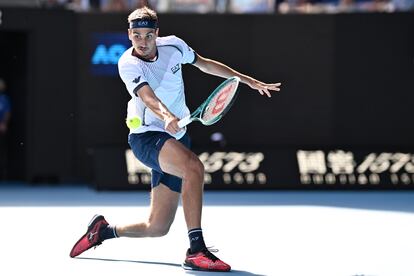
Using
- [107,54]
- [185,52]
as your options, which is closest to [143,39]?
[185,52]

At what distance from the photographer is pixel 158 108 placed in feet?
19.1

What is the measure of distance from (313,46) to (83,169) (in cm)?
386

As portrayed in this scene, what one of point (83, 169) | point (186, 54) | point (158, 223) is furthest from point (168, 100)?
point (83, 169)

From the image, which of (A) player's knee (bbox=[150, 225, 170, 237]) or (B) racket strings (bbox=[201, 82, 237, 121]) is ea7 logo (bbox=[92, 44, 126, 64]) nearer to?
(A) player's knee (bbox=[150, 225, 170, 237])

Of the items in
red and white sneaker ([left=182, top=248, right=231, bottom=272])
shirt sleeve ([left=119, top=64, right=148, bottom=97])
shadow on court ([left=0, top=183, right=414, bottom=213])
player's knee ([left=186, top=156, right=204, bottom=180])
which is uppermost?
shirt sleeve ([left=119, top=64, right=148, bottom=97])

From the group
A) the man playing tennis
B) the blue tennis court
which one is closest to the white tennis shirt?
the man playing tennis

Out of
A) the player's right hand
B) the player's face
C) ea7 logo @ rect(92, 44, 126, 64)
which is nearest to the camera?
the player's right hand

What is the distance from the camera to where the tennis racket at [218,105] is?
18.9ft

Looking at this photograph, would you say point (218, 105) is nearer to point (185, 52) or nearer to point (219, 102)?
point (219, 102)

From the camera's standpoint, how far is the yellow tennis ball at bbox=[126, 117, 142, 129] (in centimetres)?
621

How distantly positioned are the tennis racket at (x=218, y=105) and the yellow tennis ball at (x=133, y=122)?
1.73 feet

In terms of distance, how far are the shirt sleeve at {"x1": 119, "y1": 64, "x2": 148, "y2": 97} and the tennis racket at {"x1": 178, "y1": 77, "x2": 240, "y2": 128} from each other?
426 millimetres

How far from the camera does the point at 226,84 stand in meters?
5.98

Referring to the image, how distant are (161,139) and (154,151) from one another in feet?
0.31
